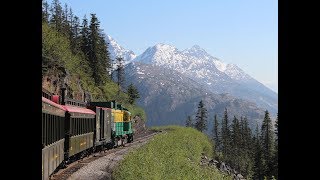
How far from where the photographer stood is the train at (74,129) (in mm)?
13559

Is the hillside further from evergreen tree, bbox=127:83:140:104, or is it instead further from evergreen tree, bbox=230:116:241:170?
evergreen tree, bbox=230:116:241:170

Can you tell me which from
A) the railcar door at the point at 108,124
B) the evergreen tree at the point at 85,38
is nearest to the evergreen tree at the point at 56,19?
the evergreen tree at the point at 85,38

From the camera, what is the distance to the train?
13559mm

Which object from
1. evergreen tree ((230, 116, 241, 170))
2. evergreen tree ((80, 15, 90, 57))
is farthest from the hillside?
evergreen tree ((230, 116, 241, 170))

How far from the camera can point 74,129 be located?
2464cm

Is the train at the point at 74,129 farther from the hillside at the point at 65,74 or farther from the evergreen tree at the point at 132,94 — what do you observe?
the evergreen tree at the point at 132,94

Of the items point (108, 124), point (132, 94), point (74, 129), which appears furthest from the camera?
point (132, 94)

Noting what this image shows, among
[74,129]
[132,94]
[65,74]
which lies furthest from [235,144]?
[74,129]

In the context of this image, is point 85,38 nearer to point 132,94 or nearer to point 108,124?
point 132,94

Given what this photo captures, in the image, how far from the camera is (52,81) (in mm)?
57562

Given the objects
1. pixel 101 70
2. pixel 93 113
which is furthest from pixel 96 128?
pixel 101 70
